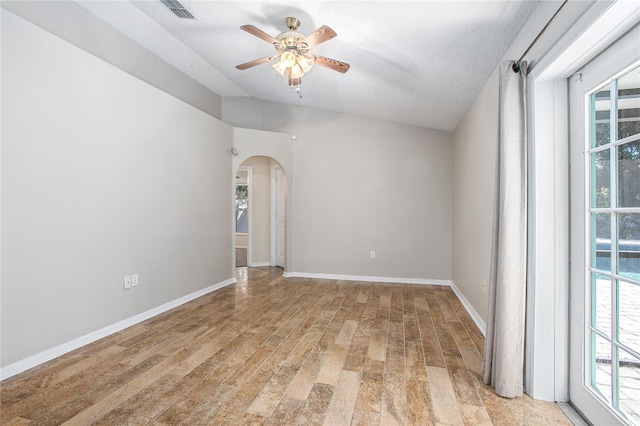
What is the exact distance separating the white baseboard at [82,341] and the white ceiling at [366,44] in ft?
9.95

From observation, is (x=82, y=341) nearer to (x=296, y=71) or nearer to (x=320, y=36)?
(x=296, y=71)

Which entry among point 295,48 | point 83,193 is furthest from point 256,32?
point 83,193

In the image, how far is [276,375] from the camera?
7.20 ft

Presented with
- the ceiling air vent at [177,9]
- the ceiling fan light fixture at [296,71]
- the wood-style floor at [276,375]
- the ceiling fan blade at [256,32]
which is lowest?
the wood-style floor at [276,375]

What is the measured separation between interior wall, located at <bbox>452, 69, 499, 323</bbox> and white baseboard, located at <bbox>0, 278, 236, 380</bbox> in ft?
11.2

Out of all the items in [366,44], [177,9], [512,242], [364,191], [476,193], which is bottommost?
[512,242]

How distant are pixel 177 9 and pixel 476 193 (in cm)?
347

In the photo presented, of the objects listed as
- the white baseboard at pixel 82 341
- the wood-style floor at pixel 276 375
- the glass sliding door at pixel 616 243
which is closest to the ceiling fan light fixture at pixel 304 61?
the glass sliding door at pixel 616 243

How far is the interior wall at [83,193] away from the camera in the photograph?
2209 mm

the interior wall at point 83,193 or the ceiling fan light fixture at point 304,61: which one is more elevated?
the ceiling fan light fixture at point 304,61

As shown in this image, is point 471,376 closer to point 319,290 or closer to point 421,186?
point 319,290

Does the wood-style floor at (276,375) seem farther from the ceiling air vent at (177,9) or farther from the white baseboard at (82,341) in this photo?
the ceiling air vent at (177,9)

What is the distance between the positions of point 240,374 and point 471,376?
1.61m

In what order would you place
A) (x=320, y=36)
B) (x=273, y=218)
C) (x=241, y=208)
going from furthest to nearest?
(x=241, y=208), (x=273, y=218), (x=320, y=36)
